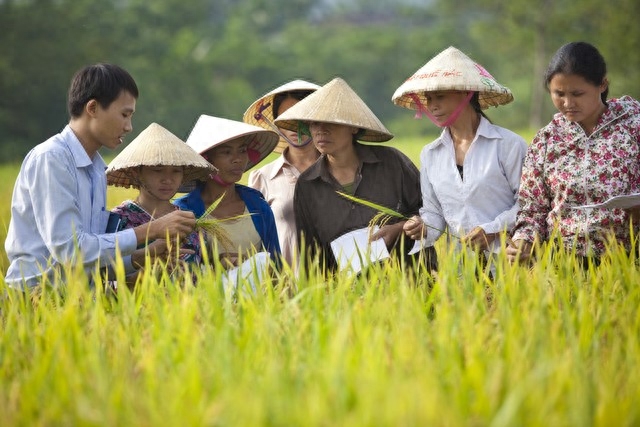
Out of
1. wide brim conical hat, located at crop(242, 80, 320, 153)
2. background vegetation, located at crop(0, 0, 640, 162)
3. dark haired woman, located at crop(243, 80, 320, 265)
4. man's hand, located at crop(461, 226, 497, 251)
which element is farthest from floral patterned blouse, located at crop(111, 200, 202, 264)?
background vegetation, located at crop(0, 0, 640, 162)

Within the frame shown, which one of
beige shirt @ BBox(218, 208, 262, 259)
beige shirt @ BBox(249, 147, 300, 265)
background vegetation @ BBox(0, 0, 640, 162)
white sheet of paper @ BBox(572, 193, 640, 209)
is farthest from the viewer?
background vegetation @ BBox(0, 0, 640, 162)

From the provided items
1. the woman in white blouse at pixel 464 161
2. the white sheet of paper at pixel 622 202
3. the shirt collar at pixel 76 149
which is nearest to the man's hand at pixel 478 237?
the woman in white blouse at pixel 464 161

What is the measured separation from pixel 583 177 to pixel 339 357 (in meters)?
1.72

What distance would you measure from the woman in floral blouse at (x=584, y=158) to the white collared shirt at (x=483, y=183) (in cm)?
18

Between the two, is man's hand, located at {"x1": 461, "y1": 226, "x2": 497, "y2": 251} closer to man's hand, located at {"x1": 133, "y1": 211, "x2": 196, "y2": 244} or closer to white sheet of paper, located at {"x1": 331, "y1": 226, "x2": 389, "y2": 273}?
white sheet of paper, located at {"x1": 331, "y1": 226, "x2": 389, "y2": 273}

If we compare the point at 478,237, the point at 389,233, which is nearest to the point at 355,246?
the point at 389,233

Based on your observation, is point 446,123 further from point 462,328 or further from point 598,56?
point 462,328

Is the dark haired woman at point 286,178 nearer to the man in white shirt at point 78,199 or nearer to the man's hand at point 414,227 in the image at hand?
the man's hand at point 414,227

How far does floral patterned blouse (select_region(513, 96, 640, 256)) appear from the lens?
3.58 meters

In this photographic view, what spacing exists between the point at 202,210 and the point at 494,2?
28278 millimetres

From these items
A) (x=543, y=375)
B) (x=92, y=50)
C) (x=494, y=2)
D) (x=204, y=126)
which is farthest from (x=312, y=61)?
(x=543, y=375)

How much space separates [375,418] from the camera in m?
1.96

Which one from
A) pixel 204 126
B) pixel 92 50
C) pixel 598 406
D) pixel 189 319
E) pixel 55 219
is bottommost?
pixel 598 406

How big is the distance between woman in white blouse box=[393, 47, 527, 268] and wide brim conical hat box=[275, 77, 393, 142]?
20cm
